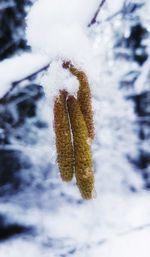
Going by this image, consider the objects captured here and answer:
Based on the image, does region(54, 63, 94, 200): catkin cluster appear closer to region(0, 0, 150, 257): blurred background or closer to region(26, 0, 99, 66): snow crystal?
region(26, 0, 99, 66): snow crystal

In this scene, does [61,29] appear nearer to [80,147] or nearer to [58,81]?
[58,81]

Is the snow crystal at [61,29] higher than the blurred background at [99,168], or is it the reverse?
the blurred background at [99,168]

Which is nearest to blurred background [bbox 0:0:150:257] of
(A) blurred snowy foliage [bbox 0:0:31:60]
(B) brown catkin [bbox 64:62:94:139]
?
(A) blurred snowy foliage [bbox 0:0:31:60]

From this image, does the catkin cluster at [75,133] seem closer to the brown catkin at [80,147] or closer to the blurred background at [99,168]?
the brown catkin at [80,147]

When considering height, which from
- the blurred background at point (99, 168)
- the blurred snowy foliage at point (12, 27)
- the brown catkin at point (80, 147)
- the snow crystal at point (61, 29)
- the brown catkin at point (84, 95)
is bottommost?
the brown catkin at point (80, 147)

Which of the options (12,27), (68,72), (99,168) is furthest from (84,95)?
(99,168)

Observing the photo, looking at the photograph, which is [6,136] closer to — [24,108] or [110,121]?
[24,108]

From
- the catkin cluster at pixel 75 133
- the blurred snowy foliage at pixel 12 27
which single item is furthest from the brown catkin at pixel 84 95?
the blurred snowy foliage at pixel 12 27
